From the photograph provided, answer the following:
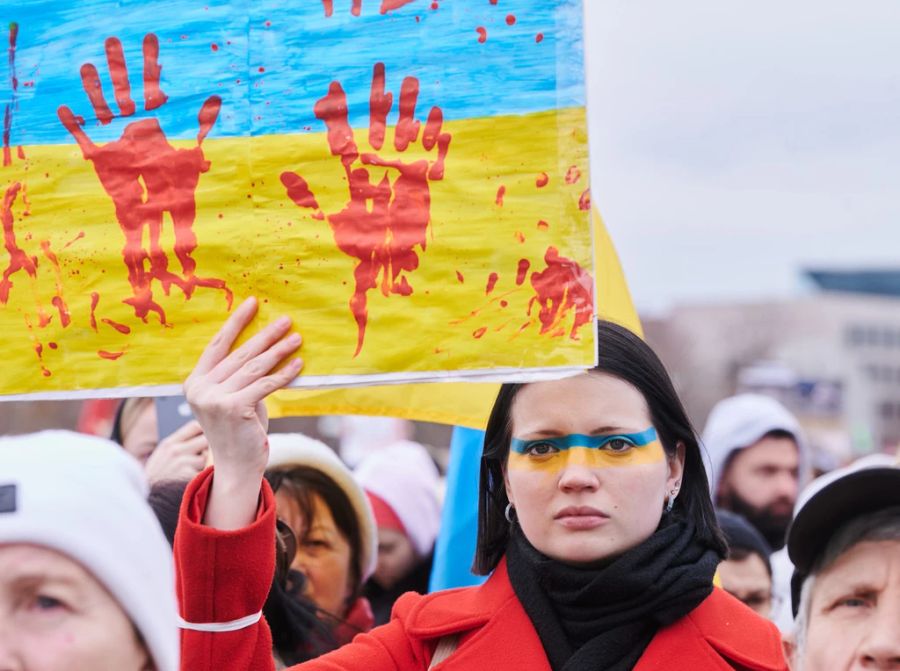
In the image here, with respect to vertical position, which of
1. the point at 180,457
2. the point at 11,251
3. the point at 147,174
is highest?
the point at 147,174

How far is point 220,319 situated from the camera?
245 centimetres

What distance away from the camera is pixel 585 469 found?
251 cm

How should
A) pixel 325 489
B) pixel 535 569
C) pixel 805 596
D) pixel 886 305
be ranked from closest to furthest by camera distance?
pixel 535 569 → pixel 805 596 → pixel 325 489 → pixel 886 305

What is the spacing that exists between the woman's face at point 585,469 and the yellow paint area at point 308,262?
0.27 metres

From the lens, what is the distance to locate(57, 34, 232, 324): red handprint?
248 centimetres

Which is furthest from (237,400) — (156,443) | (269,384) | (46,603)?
(156,443)

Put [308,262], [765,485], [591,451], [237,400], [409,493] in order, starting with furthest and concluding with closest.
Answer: [765,485] → [409,493] → [591,451] → [308,262] → [237,400]

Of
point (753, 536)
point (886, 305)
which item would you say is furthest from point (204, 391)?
point (886, 305)

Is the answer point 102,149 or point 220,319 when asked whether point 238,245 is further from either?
point 102,149

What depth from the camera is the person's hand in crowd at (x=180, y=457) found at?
3.81 metres

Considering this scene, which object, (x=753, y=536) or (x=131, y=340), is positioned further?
(x=753, y=536)

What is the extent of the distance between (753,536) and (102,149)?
293 centimetres

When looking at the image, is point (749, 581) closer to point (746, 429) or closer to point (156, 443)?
point (746, 429)

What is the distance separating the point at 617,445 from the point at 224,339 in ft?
2.45
